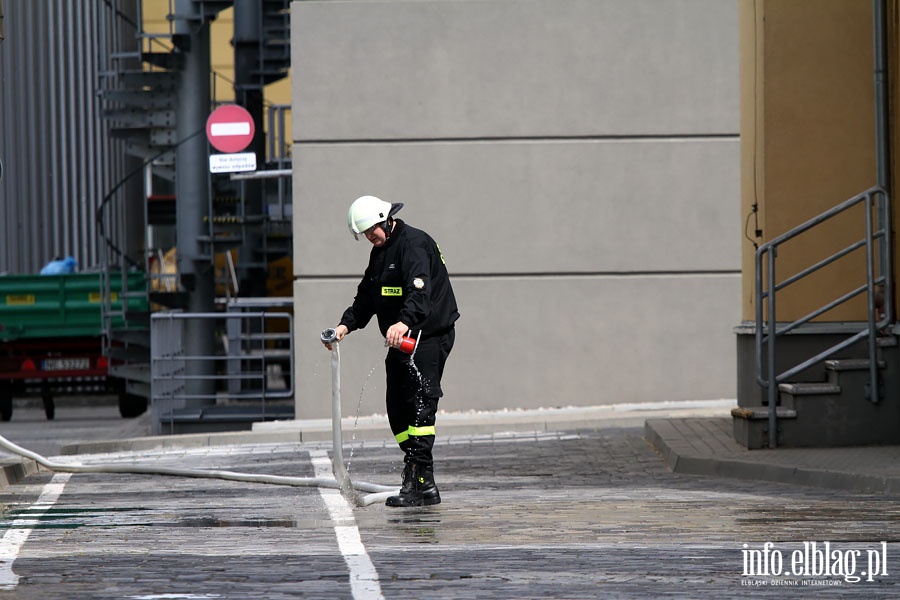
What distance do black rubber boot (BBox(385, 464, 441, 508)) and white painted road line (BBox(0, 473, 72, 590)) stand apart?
213 cm

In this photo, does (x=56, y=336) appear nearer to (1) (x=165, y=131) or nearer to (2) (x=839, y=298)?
(1) (x=165, y=131)

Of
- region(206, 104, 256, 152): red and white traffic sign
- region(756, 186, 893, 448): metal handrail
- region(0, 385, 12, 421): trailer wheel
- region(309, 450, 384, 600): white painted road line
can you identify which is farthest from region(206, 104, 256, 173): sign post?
region(309, 450, 384, 600): white painted road line

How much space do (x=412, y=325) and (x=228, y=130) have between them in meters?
10.3

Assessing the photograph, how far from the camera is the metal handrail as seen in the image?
1212 centimetres

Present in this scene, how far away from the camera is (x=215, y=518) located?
9148 millimetres

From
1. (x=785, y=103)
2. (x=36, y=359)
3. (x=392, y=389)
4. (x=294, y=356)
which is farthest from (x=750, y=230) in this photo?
(x=36, y=359)

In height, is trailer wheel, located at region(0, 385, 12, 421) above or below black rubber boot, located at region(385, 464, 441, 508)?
below

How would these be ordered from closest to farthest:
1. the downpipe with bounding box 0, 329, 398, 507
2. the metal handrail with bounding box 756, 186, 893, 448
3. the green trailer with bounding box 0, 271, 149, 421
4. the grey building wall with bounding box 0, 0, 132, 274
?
the downpipe with bounding box 0, 329, 398, 507
the metal handrail with bounding box 756, 186, 893, 448
the green trailer with bounding box 0, 271, 149, 421
the grey building wall with bounding box 0, 0, 132, 274

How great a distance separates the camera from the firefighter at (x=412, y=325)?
9.45 meters

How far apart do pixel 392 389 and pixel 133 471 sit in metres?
3.46

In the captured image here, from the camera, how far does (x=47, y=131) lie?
3078 cm

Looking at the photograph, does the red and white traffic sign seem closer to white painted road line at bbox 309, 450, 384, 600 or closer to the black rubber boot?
white painted road line at bbox 309, 450, 384, 600

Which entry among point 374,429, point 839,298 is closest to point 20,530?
point 839,298

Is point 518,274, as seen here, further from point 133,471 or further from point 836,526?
point 836,526
